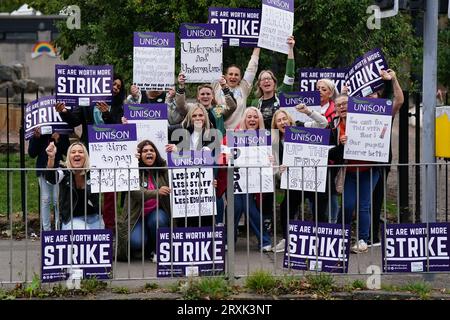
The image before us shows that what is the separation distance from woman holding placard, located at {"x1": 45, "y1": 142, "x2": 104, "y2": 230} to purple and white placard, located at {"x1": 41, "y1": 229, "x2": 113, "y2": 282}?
38 cm

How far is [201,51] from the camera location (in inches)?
445

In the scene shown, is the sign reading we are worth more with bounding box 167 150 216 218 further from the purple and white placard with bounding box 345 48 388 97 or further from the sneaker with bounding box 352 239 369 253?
the purple and white placard with bounding box 345 48 388 97

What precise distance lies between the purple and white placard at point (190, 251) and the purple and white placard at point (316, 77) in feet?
9.99

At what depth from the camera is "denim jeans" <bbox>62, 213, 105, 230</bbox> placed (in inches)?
378

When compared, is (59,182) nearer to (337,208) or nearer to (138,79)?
(138,79)

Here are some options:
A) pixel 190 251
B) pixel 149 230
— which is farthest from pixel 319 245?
pixel 149 230

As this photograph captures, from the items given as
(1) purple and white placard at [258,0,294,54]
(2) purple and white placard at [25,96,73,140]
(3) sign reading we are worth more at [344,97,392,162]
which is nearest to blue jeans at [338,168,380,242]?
(3) sign reading we are worth more at [344,97,392,162]

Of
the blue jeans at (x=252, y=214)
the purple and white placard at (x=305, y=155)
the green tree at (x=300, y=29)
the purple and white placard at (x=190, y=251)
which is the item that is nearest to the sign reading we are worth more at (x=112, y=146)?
the purple and white placard at (x=190, y=251)

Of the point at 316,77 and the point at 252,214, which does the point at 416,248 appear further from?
the point at 316,77

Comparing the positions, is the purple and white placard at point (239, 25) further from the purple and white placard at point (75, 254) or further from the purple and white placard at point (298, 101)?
the purple and white placard at point (75, 254)

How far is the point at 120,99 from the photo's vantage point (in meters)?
11.5

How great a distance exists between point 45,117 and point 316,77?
3123 mm

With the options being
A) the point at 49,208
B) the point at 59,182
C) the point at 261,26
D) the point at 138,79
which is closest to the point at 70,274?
the point at 59,182

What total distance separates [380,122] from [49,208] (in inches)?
145
